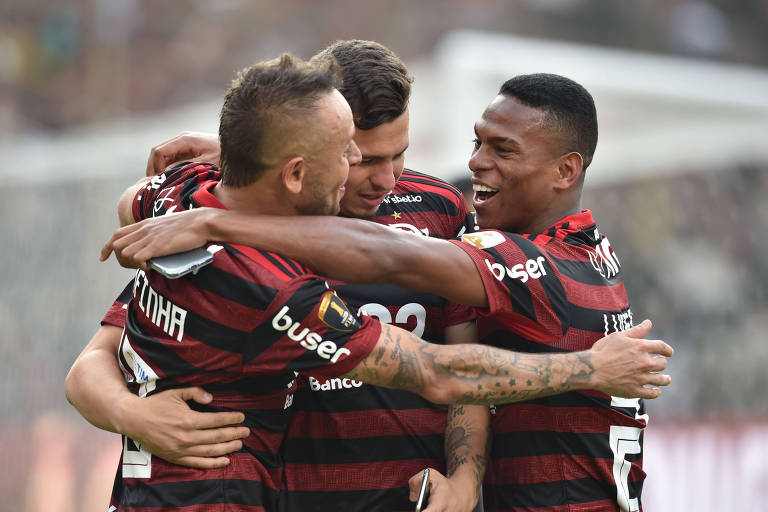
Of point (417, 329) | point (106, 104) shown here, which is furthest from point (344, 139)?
point (106, 104)

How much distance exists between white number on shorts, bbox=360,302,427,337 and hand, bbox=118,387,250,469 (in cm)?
61

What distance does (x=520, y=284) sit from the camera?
3023 mm

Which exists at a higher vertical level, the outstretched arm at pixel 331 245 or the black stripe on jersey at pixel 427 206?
the black stripe on jersey at pixel 427 206

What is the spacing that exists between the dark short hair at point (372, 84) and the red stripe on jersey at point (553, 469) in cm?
129

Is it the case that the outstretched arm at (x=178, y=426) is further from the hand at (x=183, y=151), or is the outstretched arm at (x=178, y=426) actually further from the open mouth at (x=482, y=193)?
the open mouth at (x=482, y=193)

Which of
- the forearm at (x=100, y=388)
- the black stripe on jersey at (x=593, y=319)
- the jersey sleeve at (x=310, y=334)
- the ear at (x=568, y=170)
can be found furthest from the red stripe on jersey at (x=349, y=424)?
the ear at (x=568, y=170)

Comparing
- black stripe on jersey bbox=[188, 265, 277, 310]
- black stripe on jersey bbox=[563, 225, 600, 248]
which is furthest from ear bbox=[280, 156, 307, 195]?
black stripe on jersey bbox=[563, 225, 600, 248]

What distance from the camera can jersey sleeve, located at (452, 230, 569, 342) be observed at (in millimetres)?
3004

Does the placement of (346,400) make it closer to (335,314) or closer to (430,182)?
(335,314)

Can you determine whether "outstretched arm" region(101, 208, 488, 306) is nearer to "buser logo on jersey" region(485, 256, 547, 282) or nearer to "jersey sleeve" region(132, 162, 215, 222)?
"buser logo on jersey" region(485, 256, 547, 282)

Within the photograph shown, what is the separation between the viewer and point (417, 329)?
3.33 meters

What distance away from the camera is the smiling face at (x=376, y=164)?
325 centimetres

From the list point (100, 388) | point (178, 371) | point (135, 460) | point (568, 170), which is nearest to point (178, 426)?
point (178, 371)

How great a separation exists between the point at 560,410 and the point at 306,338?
3.40 feet
